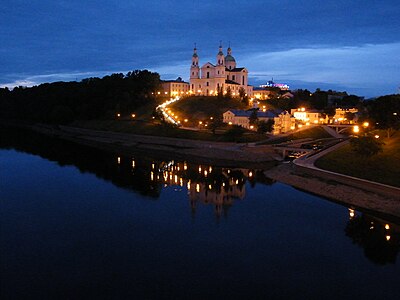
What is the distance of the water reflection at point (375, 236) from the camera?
77.0 feet

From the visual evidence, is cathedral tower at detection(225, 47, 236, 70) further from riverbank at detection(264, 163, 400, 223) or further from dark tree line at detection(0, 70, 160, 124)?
riverbank at detection(264, 163, 400, 223)

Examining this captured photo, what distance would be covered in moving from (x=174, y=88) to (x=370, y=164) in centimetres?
6735

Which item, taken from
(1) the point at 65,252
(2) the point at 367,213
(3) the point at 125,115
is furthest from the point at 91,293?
(3) the point at 125,115

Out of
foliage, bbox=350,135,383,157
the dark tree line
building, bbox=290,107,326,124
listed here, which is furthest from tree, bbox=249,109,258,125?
the dark tree line

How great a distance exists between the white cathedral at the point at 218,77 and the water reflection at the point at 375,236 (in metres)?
60.4

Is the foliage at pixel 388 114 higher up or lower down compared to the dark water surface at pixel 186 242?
higher up

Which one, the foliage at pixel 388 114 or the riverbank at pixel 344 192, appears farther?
the foliage at pixel 388 114

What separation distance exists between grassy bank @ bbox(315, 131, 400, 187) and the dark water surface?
228 inches

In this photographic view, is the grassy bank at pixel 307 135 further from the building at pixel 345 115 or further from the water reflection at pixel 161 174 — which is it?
the water reflection at pixel 161 174

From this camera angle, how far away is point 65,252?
2292 cm

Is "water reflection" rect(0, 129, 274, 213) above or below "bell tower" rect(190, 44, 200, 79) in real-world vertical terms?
below

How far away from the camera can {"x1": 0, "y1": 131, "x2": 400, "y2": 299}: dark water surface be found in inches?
757

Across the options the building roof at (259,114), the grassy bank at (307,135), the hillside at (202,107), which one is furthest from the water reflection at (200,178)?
the hillside at (202,107)

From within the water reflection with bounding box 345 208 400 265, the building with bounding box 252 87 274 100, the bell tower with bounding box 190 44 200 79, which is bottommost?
the water reflection with bounding box 345 208 400 265
